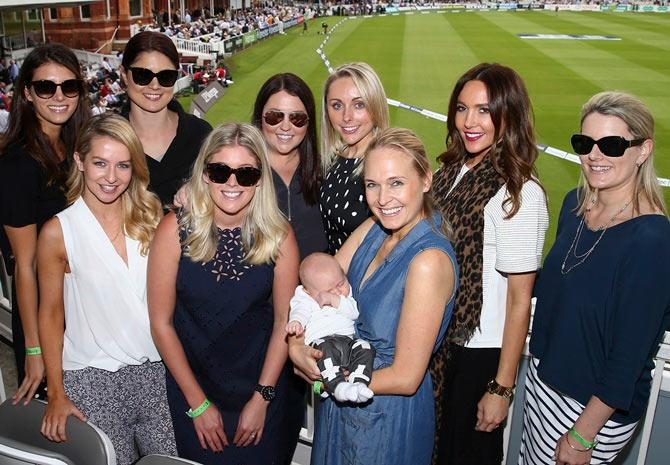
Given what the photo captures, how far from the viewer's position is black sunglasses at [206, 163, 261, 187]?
2746 millimetres

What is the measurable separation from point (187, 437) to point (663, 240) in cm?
229

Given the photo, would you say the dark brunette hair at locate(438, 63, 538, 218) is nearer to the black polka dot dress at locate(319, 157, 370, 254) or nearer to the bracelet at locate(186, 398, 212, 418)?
the black polka dot dress at locate(319, 157, 370, 254)

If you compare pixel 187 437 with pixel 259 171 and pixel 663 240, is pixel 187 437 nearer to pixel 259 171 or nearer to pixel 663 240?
pixel 259 171

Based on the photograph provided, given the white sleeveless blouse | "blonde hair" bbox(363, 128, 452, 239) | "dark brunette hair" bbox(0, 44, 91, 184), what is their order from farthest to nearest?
"dark brunette hair" bbox(0, 44, 91, 184), the white sleeveless blouse, "blonde hair" bbox(363, 128, 452, 239)

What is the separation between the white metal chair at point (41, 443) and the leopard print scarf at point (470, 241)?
5.11 feet

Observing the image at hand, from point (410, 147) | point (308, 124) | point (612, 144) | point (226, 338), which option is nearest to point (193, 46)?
point (308, 124)

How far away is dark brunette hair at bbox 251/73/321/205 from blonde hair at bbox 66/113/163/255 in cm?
89

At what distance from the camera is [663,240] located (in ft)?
7.58

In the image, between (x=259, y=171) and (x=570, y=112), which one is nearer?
(x=259, y=171)

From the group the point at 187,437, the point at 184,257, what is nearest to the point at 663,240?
the point at 184,257

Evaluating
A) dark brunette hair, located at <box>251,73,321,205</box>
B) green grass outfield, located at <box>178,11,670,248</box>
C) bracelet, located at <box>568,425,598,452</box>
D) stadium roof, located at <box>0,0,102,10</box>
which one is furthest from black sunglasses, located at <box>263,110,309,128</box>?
stadium roof, located at <box>0,0,102,10</box>

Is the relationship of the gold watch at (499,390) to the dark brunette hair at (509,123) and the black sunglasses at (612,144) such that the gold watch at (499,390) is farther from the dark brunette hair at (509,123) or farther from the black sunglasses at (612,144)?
the black sunglasses at (612,144)

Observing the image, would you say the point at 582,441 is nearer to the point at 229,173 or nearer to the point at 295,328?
the point at 295,328

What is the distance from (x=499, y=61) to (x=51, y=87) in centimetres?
2384
